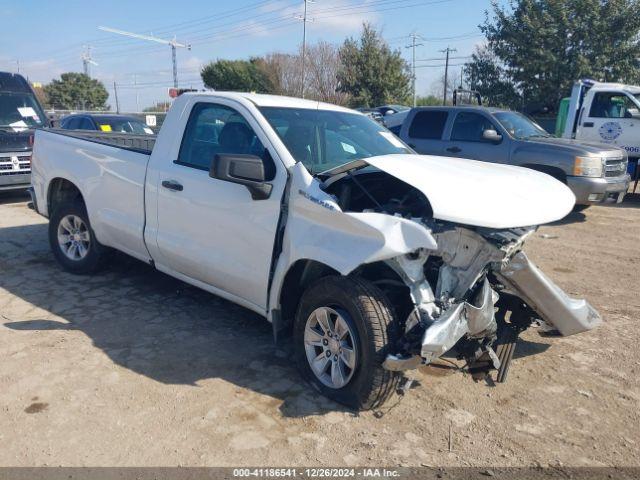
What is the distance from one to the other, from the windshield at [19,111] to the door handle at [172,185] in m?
8.33

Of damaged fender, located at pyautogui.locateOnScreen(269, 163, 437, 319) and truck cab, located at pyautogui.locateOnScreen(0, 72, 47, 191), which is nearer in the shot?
damaged fender, located at pyautogui.locateOnScreen(269, 163, 437, 319)

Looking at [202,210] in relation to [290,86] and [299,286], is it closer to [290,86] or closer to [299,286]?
[299,286]

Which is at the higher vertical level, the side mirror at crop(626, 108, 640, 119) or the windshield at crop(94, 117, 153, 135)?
the side mirror at crop(626, 108, 640, 119)

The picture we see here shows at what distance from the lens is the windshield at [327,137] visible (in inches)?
159

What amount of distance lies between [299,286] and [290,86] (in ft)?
136

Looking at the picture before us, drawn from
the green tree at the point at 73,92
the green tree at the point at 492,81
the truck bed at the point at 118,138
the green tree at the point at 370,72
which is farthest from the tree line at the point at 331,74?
the truck bed at the point at 118,138

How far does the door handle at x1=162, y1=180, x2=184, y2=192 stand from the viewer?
14.5ft

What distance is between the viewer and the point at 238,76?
47.8 meters

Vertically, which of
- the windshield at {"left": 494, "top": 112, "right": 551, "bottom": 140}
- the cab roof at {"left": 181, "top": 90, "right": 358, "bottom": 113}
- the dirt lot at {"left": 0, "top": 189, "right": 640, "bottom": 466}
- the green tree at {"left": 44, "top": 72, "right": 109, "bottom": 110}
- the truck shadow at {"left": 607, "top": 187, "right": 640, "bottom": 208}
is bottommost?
the dirt lot at {"left": 0, "top": 189, "right": 640, "bottom": 466}

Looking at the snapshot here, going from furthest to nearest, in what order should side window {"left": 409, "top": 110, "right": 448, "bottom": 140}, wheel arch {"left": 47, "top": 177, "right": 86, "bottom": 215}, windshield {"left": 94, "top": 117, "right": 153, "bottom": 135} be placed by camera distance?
windshield {"left": 94, "top": 117, "right": 153, "bottom": 135} → side window {"left": 409, "top": 110, "right": 448, "bottom": 140} → wheel arch {"left": 47, "top": 177, "right": 86, "bottom": 215}

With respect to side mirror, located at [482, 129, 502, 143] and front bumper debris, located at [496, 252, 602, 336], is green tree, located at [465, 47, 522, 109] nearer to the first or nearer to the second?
side mirror, located at [482, 129, 502, 143]

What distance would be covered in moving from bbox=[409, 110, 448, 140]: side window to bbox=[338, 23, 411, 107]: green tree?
25.7 meters

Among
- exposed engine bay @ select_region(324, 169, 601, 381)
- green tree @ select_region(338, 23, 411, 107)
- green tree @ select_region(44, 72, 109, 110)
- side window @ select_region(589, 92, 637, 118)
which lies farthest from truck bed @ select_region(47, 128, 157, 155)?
green tree @ select_region(44, 72, 109, 110)

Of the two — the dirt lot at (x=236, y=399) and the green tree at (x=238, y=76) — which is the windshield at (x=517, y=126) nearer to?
the dirt lot at (x=236, y=399)
